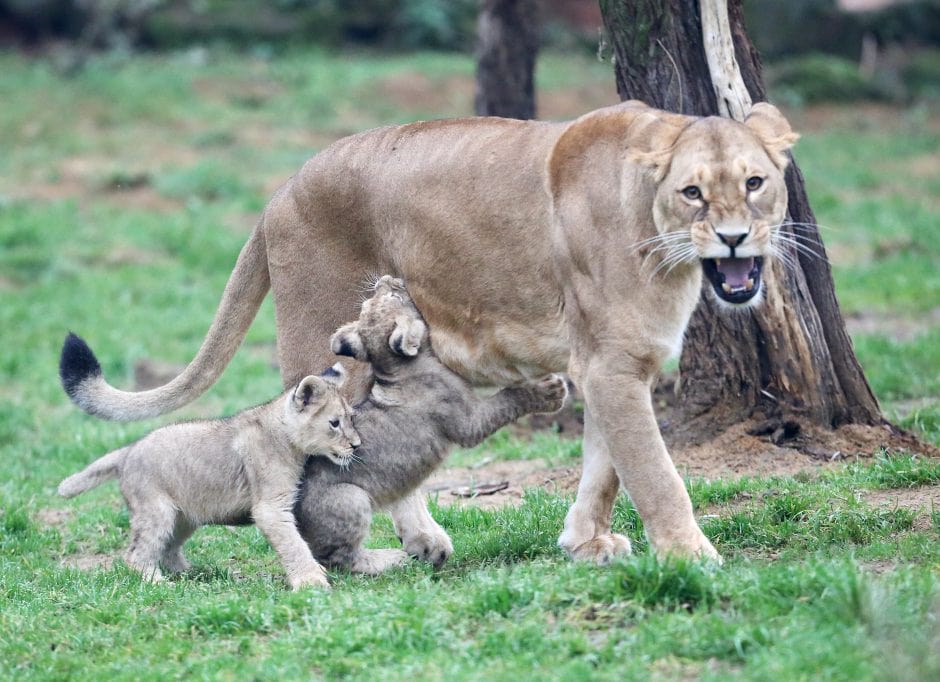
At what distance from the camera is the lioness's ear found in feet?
16.7

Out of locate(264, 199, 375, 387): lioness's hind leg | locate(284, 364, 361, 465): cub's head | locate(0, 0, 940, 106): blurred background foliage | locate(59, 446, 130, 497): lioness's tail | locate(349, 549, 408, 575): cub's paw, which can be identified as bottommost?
locate(349, 549, 408, 575): cub's paw

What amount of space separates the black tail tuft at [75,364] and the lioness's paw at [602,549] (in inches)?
93.9

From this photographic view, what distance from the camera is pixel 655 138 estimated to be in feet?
16.9

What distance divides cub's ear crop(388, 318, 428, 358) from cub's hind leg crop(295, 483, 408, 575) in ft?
2.02

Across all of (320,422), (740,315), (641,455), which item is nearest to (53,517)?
(320,422)

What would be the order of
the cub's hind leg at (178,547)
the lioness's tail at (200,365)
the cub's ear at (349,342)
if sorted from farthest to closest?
1. the lioness's tail at (200,365)
2. the cub's hind leg at (178,547)
3. the cub's ear at (349,342)

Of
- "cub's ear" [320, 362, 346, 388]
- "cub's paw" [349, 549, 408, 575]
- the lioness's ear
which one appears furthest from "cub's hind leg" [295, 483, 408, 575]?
the lioness's ear

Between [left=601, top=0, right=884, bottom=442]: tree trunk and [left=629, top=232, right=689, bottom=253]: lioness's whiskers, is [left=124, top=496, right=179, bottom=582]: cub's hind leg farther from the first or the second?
[left=601, top=0, right=884, bottom=442]: tree trunk

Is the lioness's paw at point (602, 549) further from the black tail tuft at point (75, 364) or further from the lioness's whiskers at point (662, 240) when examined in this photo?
the black tail tuft at point (75, 364)

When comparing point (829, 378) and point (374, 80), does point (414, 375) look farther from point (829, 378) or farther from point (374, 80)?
point (374, 80)

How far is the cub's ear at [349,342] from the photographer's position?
573 cm

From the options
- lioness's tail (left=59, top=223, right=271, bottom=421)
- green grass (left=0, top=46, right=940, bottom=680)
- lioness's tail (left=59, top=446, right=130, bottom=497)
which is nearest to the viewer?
green grass (left=0, top=46, right=940, bottom=680)

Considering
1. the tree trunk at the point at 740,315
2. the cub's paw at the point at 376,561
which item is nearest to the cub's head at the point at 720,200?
the tree trunk at the point at 740,315

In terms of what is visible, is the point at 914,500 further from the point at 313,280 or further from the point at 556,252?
the point at 313,280
